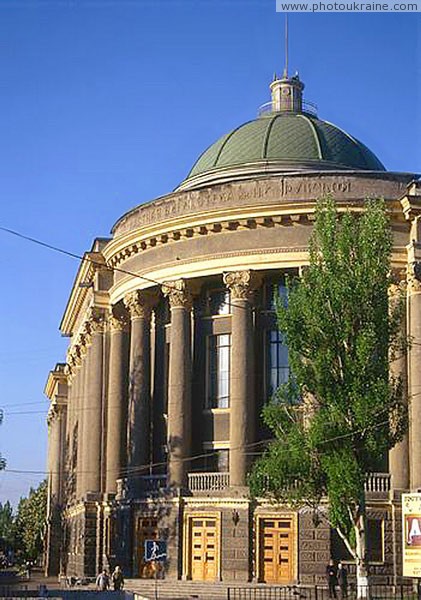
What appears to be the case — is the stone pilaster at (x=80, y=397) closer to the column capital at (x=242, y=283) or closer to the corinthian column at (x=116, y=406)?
the corinthian column at (x=116, y=406)

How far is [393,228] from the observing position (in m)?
43.7

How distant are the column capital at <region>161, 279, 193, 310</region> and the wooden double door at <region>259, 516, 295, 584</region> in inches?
365

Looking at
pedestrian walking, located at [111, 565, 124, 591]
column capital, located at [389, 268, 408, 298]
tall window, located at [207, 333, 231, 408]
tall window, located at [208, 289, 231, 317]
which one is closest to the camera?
pedestrian walking, located at [111, 565, 124, 591]

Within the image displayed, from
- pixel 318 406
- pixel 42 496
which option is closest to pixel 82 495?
pixel 318 406

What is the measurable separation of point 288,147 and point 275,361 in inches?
451

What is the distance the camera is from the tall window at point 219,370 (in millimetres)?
46344

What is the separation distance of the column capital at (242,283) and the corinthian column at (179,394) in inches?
93.1

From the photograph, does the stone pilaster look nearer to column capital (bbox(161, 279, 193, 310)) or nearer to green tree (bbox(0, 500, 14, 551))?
column capital (bbox(161, 279, 193, 310))

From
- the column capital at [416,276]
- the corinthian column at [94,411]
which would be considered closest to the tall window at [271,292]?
the column capital at [416,276]

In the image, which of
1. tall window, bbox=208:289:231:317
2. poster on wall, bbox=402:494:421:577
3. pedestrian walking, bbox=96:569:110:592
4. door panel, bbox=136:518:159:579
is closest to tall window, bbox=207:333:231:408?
tall window, bbox=208:289:231:317

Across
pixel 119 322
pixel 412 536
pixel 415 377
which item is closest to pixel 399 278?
pixel 415 377

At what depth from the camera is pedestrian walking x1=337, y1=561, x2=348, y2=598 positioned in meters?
37.9

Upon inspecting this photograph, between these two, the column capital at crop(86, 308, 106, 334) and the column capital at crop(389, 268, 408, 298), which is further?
the column capital at crop(86, 308, 106, 334)

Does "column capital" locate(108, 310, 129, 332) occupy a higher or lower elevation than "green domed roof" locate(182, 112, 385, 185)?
lower
